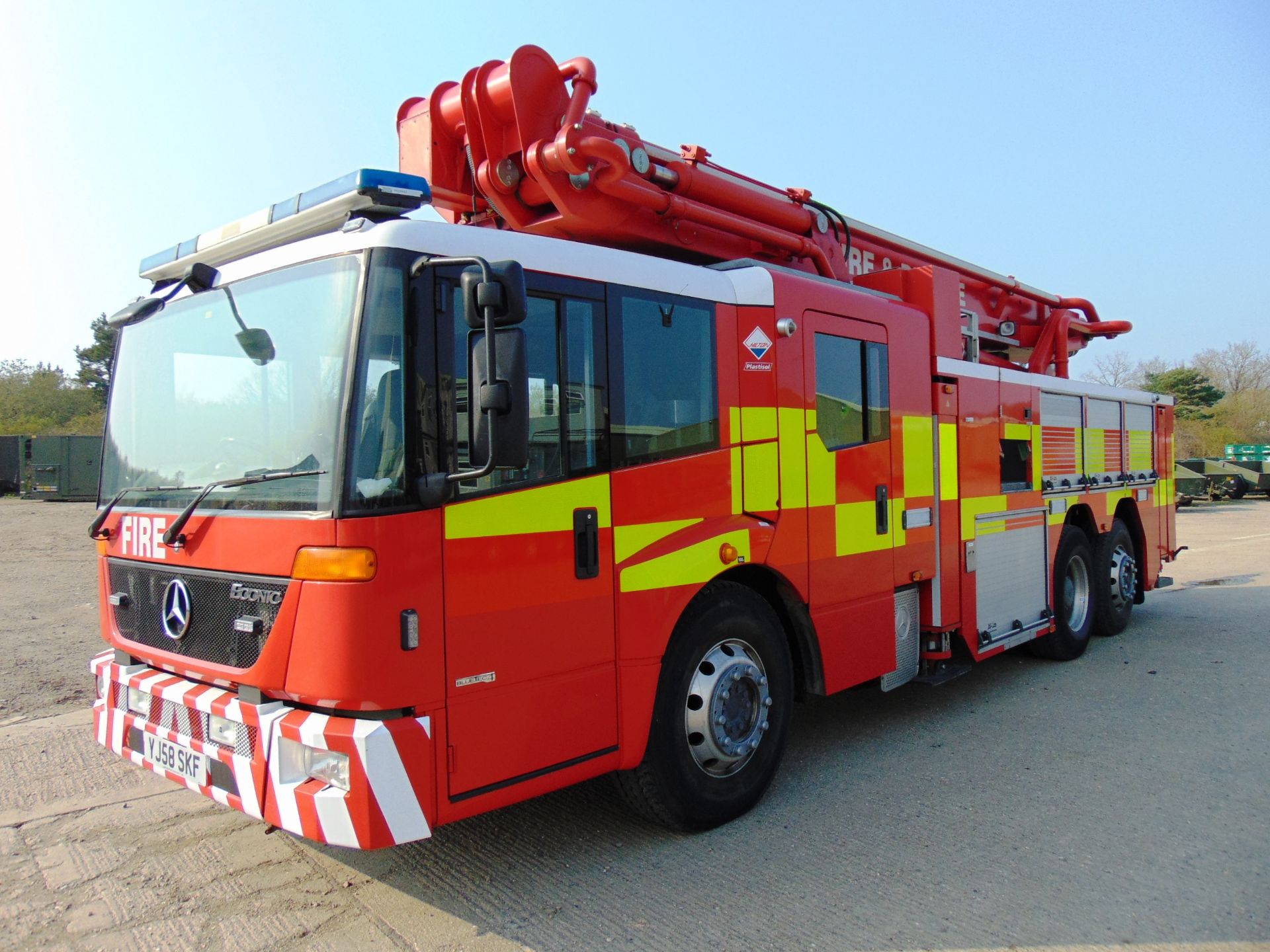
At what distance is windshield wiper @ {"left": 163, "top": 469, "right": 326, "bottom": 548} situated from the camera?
120 inches

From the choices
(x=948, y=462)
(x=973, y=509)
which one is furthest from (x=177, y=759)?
(x=973, y=509)

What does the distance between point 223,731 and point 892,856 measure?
2.71 m

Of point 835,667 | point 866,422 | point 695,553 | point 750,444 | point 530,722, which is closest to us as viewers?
point 530,722

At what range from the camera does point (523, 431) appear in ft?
9.80

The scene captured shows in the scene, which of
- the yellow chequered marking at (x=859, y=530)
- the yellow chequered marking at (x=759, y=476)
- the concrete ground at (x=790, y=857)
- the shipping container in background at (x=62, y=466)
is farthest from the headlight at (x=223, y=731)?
the shipping container in background at (x=62, y=466)

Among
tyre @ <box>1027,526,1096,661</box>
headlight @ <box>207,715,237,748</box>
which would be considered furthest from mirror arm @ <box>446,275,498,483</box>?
tyre @ <box>1027,526,1096,661</box>

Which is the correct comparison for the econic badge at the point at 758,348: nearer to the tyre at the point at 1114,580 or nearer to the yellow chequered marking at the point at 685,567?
the yellow chequered marking at the point at 685,567

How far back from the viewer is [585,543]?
3516 mm

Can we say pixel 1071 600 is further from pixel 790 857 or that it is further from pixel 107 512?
pixel 107 512

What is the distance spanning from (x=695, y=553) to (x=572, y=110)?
A: 2262mm

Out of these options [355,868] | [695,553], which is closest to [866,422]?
[695,553]

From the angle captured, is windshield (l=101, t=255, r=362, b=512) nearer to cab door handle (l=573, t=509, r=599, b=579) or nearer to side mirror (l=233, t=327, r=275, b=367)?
side mirror (l=233, t=327, r=275, b=367)

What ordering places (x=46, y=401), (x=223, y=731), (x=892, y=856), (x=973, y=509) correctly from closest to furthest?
(x=223, y=731), (x=892, y=856), (x=973, y=509), (x=46, y=401)

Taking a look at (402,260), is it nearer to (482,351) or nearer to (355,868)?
(482,351)
